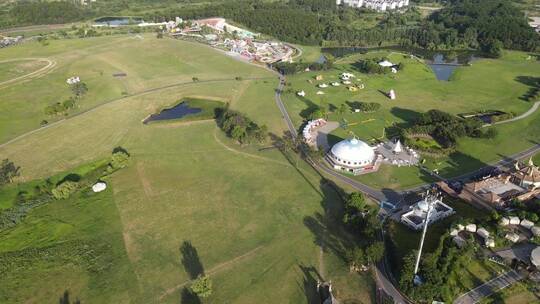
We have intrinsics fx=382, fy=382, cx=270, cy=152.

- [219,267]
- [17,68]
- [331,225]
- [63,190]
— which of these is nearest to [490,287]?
[331,225]

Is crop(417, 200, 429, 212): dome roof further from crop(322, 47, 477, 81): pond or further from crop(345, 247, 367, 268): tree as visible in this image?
crop(322, 47, 477, 81): pond

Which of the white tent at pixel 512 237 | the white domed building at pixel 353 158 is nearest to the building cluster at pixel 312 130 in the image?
the white domed building at pixel 353 158

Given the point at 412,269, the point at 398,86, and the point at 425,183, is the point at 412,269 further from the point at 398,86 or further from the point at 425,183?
the point at 398,86

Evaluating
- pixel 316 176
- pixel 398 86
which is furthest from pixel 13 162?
pixel 398 86

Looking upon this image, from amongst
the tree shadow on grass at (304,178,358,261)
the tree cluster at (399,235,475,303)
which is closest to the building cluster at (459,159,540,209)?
the tree cluster at (399,235,475,303)

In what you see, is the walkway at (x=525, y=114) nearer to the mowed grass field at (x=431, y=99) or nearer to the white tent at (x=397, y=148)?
the mowed grass field at (x=431, y=99)

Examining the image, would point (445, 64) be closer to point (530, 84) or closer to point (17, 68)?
point (530, 84)
